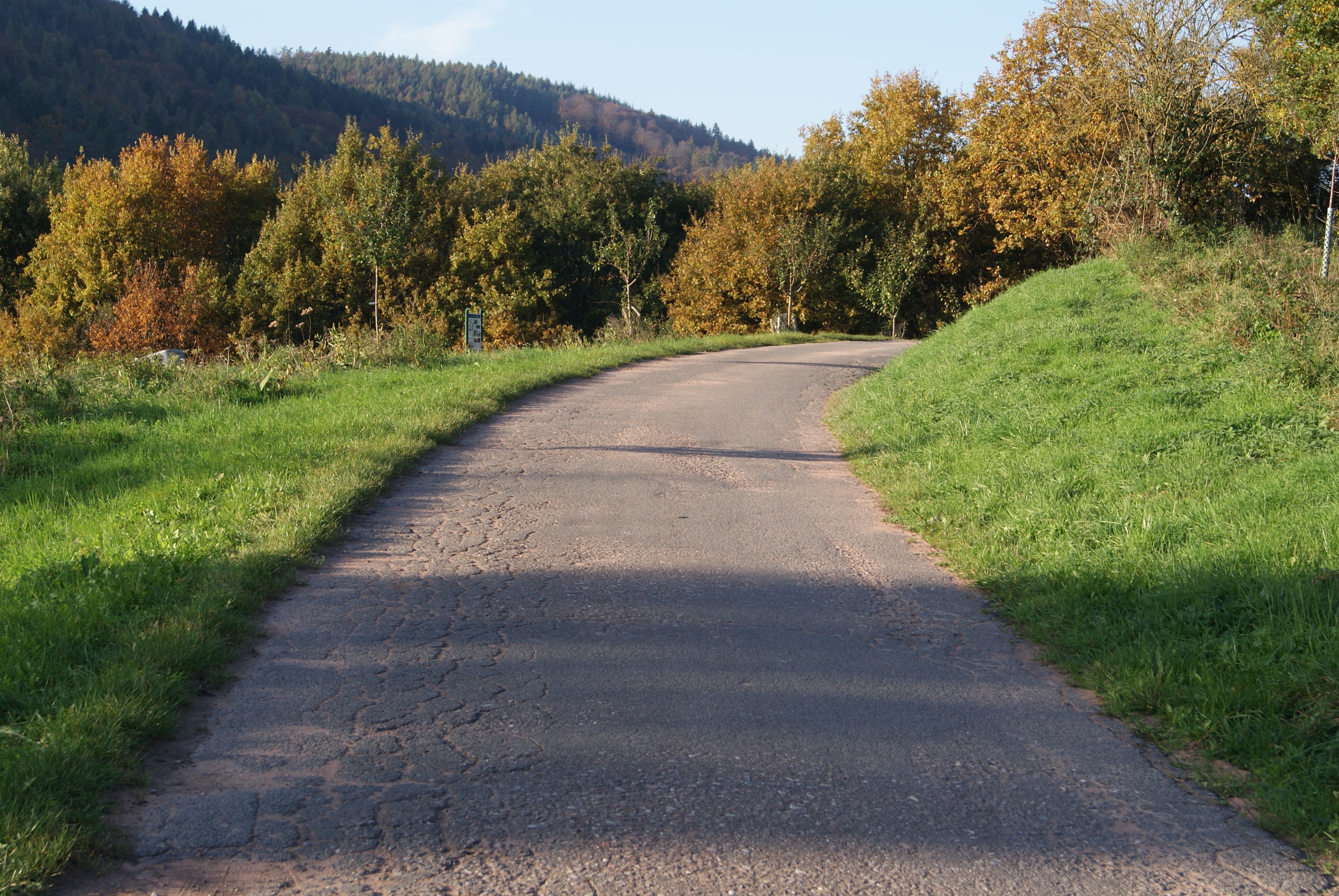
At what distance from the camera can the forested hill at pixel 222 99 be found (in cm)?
8462

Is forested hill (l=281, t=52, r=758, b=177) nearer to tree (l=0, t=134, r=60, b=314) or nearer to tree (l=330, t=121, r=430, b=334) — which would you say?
tree (l=0, t=134, r=60, b=314)

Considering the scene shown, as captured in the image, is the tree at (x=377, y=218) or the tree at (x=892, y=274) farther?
the tree at (x=892, y=274)

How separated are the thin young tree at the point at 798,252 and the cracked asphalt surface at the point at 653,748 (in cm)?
3150

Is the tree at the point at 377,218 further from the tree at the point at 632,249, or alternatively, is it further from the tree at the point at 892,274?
the tree at the point at 892,274

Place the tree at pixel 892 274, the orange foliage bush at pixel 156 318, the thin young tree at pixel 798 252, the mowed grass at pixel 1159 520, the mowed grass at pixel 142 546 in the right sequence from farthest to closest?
1. the tree at pixel 892 274
2. the orange foliage bush at pixel 156 318
3. the thin young tree at pixel 798 252
4. the mowed grass at pixel 1159 520
5. the mowed grass at pixel 142 546

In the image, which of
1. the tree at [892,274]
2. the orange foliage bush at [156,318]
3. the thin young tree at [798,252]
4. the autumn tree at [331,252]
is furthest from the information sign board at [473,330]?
the tree at [892,274]

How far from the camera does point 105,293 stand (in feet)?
147

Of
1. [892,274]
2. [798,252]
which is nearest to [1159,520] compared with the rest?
[798,252]

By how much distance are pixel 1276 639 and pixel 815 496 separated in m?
4.04

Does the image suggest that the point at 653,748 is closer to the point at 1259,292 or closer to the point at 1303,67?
the point at 1259,292

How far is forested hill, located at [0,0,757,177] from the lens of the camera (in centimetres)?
8462

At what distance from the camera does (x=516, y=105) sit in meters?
175

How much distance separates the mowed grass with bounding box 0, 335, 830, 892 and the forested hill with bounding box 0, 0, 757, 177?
61993 mm

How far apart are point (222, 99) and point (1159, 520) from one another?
11574 centimetres
